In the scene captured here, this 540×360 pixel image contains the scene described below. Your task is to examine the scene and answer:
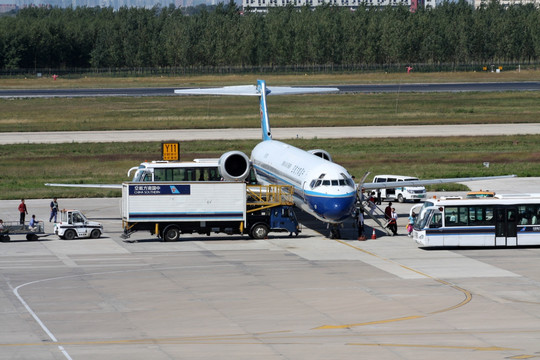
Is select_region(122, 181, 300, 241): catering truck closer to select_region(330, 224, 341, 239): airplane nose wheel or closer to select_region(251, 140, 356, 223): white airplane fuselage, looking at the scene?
select_region(251, 140, 356, 223): white airplane fuselage

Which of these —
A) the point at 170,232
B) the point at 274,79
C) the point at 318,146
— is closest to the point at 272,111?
the point at 318,146

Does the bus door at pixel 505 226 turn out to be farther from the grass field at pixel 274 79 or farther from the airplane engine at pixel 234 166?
the grass field at pixel 274 79

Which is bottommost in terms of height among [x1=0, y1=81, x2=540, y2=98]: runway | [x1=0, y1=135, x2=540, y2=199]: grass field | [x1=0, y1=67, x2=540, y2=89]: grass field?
[x1=0, y1=135, x2=540, y2=199]: grass field

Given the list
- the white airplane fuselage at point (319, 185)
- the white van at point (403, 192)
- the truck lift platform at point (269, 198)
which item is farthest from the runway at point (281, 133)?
the truck lift platform at point (269, 198)

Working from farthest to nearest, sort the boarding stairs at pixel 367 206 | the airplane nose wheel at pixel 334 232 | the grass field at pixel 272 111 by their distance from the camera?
1. the grass field at pixel 272 111
2. the boarding stairs at pixel 367 206
3. the airplane nose wheel at pixel 334 232

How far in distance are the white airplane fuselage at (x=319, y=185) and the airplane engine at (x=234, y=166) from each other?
2294mm

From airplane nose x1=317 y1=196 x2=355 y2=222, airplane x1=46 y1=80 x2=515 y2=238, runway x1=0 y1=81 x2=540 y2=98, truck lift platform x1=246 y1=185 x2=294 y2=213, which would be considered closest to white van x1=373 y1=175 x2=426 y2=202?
airplane x1=46 y1=80 x2=515 y2=238

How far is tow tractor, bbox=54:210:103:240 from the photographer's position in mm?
49656

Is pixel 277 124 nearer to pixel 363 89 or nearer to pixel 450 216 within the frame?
pixel 363 89

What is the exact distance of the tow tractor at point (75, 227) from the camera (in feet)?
163

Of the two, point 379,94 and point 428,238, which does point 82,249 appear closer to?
point 428,238

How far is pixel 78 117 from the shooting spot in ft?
373

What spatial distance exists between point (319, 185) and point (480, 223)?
833cm

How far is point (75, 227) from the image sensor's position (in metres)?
49.8
